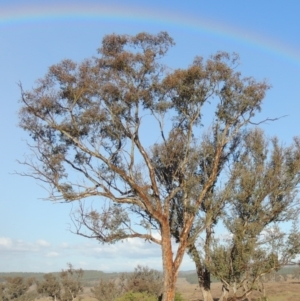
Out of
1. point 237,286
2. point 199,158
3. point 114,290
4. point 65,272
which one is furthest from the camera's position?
point 65,272

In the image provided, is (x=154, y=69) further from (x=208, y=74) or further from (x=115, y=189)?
(x=115, y=189)

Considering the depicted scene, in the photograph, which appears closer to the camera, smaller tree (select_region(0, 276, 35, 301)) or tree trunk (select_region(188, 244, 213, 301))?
tree trunk (select_region(188, 244, 213, 301))

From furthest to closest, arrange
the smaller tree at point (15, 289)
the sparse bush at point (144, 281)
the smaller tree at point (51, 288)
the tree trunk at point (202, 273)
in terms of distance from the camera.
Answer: the smaller tree at point (15, 289) < the smaller tree at point (51, 288) < the sparse bush at point (144, 281) < the tree trunk at point (202, 273)

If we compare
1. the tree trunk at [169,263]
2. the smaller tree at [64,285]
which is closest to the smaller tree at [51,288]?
the smaller tree at [64,285]

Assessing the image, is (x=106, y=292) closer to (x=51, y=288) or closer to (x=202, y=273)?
(x=51, y=288)

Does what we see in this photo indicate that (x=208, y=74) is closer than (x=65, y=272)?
Yes

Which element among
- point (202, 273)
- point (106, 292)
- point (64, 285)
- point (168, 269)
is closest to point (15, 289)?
point (64, 285)

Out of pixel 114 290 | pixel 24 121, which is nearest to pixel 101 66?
pixel 24 121

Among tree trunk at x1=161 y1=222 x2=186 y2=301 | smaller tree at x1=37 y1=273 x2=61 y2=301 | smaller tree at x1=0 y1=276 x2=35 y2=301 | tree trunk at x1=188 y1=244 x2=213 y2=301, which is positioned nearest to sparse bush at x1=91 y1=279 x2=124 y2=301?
smaller tree at x1=37 y1=273 x2=61 y2=301

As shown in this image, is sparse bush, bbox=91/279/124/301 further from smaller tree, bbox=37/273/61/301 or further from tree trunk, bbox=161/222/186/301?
tree trunk, bbox=161/222/186/301

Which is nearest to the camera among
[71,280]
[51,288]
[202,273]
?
[202,273]

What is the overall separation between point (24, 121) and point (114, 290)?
40.9 meters

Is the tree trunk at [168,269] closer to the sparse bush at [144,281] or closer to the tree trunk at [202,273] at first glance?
the tree trunk at [202,273]

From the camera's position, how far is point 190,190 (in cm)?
2555
